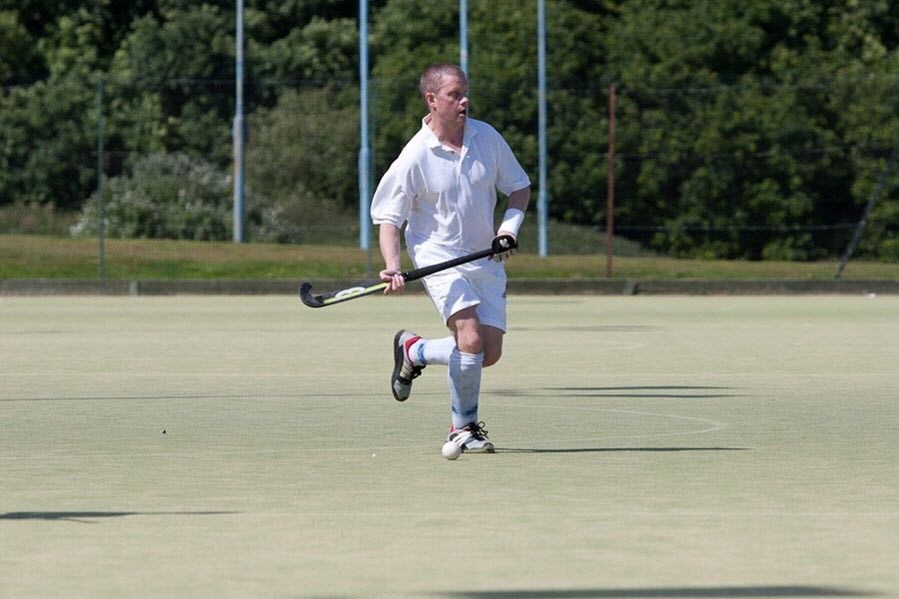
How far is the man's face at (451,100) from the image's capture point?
8.96m

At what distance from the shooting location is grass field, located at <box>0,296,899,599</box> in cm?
586

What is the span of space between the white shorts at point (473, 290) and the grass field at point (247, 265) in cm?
1746

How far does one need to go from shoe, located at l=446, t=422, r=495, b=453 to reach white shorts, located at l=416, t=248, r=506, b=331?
438mm

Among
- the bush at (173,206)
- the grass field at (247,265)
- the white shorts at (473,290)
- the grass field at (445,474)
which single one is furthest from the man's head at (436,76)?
the bush at (173,206)

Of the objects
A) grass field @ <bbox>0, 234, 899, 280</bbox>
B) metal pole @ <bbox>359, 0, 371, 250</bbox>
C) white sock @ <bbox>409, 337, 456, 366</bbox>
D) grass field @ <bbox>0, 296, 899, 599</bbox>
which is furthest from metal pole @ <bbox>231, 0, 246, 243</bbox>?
white sock @ <bbox>409, 337, 456, 366</bbox>

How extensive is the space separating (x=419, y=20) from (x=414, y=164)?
41.4 metres

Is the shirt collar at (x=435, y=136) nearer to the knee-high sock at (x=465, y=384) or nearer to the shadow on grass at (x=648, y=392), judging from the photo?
the knee-high sock at (x=465, y=384)

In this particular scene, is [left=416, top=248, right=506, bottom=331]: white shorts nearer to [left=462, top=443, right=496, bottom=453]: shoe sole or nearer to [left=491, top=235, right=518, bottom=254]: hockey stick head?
[left=491, top=235, right=518, bottom=254]: hockey stick head

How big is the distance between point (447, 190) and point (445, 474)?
53.2 inches

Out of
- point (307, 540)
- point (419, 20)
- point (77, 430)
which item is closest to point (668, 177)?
point (419, 20)

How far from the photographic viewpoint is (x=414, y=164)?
9031mm

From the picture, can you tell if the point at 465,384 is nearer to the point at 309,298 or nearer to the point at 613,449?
the point at 613,449

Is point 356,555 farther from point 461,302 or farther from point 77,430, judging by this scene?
point 77,430

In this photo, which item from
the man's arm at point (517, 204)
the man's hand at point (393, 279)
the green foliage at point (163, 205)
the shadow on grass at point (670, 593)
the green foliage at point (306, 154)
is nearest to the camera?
the shadow on grass at point (670, 593)
